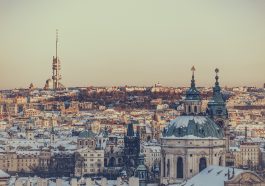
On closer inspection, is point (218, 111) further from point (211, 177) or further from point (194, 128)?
point (211, 177)

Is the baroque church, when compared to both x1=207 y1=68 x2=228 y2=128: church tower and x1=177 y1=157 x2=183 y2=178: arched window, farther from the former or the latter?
x1=207 y1=68 x2=228 y2=128: church tower

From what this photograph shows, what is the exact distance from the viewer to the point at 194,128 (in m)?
64.4

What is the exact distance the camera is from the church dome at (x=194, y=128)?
64188mm

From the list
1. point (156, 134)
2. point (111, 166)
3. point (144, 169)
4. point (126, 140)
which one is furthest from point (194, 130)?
point (156, 134)

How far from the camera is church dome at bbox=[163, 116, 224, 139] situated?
6419 centimetres

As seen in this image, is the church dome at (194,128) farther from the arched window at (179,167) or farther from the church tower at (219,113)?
the church tower at (219,113)

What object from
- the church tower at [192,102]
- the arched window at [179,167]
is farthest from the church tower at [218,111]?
the arched window at [179,167]

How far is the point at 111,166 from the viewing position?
4058 inches

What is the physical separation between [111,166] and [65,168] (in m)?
6.13

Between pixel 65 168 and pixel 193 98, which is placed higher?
pixel 193 98

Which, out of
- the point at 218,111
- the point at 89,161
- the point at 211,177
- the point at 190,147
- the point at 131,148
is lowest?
the point at 89,161

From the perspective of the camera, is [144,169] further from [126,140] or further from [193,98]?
[126,140]

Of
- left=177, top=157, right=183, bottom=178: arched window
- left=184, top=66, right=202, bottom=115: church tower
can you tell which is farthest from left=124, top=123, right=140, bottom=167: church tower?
left=177, top=157, right=183, bottom=178: arched window

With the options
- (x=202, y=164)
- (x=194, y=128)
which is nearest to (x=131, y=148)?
(x=194, y=128)
